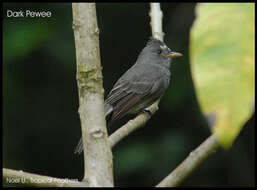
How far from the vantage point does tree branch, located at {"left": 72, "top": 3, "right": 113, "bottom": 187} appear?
1051mm

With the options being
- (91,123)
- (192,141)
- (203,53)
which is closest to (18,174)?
(91,123)

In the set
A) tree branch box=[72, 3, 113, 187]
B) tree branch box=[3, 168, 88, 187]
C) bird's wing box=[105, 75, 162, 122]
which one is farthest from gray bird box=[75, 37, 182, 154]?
tree branch box=[72, 3, 113, 187]

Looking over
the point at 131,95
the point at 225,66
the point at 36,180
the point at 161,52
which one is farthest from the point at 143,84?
the point at 225,66

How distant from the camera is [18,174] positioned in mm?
1258

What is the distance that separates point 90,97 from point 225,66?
0.74m

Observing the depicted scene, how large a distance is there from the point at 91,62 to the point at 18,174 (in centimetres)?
49

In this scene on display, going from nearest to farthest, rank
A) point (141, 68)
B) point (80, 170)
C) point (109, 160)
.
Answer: point (109, 160) → point (141, 68) → point (80, 170)

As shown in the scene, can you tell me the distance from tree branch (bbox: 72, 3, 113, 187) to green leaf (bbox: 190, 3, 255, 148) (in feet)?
2.24

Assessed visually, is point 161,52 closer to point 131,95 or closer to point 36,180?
point 131,95

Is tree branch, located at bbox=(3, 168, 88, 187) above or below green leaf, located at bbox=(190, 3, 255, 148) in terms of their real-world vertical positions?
below

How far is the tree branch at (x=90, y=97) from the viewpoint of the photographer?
1.05 metres

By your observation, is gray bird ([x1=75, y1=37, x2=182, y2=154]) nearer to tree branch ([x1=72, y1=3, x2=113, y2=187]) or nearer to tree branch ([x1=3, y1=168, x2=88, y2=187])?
tree branch ([x1=3, y1=168, x2=88, y2=187])

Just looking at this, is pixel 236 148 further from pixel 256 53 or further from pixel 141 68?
pixel 256 53

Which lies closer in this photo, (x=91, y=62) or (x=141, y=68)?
(x=91, y=62)
